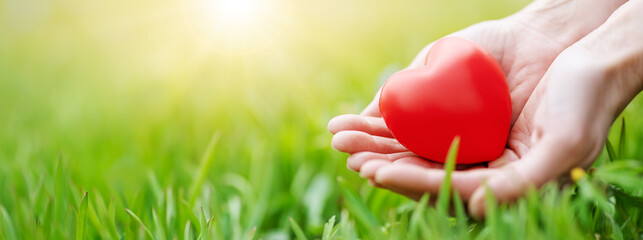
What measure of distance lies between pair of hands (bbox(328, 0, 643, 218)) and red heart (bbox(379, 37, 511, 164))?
56 mm

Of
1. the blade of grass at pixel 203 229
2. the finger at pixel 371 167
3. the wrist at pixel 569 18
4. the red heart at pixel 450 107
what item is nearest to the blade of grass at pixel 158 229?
the blade of grass at pixel 203 229

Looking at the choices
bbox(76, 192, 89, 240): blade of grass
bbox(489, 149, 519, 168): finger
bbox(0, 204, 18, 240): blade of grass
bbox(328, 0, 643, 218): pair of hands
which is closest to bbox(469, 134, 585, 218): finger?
bbox(328, 0, 643, 218): pair of hands

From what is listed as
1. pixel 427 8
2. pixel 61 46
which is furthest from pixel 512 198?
pixel 61 46

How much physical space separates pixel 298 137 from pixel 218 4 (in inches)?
82.3

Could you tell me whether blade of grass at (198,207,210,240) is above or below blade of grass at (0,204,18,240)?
above

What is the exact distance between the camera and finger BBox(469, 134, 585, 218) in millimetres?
1180

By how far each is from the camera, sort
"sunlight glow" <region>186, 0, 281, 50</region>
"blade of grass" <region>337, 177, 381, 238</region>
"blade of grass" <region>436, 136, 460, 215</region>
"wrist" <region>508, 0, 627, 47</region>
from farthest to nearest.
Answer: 1. "sunlight glow" <region>186, 0, 281, 50</region>
2. "wrist" <region>508, 0, 627, 47</region>
3. "blade of grass" <region>337, 177, 381, 238</region>
4. "blade of grass" <region>436, 136, 460, 215</region>

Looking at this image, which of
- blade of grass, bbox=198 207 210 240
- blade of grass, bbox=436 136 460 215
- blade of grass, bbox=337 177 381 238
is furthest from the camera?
blade of grass, bbox=337 177 381 238

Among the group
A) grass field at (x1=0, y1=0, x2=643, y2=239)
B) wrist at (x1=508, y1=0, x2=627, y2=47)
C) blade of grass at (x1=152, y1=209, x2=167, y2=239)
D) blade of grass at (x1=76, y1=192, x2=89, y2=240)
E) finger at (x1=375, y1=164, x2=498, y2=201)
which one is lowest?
grass field at (x1=0, y1=0, x2=643, y2=239)

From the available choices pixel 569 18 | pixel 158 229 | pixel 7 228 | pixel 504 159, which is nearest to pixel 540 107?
pixel 504 159

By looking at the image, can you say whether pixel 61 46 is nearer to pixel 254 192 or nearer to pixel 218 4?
pixel 218 4

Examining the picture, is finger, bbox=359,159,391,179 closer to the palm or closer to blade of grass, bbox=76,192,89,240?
the palm

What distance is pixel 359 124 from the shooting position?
1.56 metres

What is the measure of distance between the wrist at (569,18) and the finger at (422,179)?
762 mm
